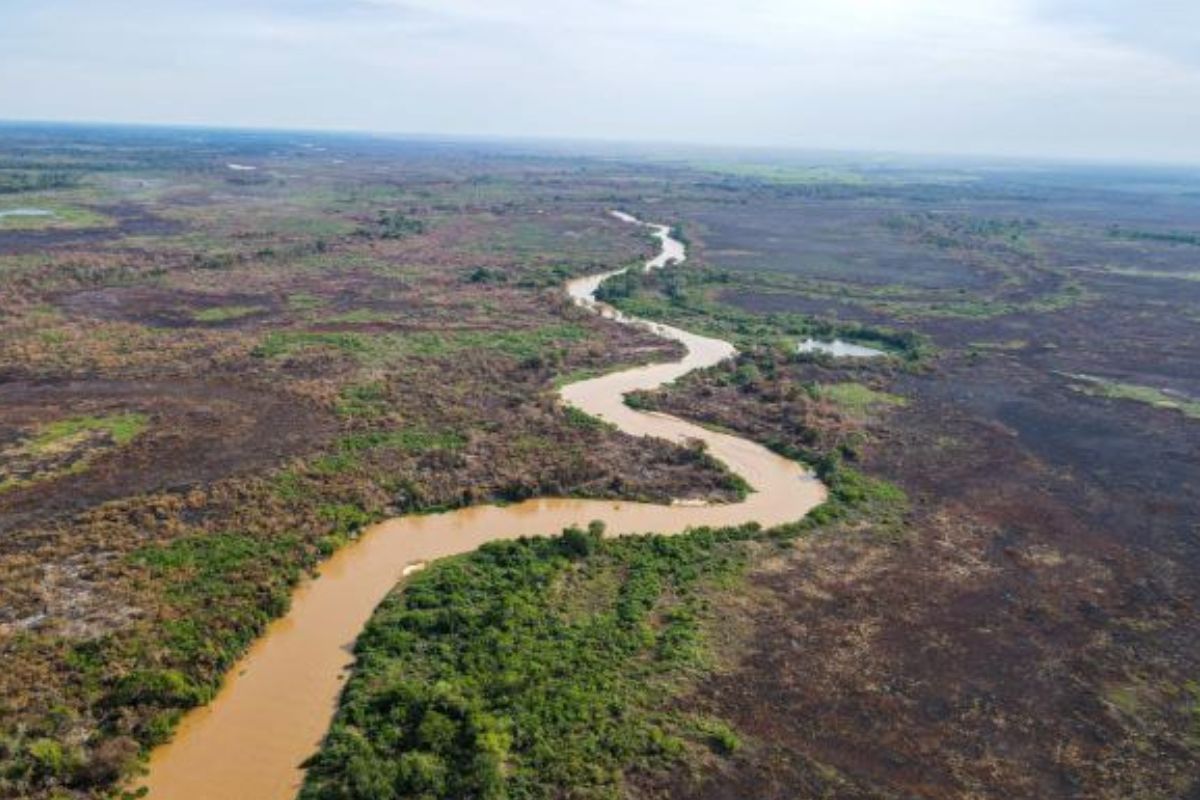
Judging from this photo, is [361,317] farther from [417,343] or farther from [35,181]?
[35,181]

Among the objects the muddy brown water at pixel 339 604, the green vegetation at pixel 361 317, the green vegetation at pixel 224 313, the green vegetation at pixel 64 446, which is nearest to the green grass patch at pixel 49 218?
the green vegetation at pixel 224 313

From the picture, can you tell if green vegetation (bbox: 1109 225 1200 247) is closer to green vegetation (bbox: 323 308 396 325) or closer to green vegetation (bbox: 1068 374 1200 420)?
green vegetation (bbox: 1068 374 1200 420)

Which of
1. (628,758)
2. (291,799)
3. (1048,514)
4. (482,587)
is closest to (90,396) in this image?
(482,587)

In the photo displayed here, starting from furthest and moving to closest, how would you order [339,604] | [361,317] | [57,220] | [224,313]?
1. [57,220]
2. [361,317]
3. [224,313]
4. [339,604]

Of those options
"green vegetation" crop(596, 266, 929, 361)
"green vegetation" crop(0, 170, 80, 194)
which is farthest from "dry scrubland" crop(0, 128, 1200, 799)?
"green vegetation" crop(0, 170, 80, 194)

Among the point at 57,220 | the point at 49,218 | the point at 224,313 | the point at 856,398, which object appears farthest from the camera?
the point at 49,218

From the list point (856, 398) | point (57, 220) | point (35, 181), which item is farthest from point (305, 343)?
point (35, 181)
